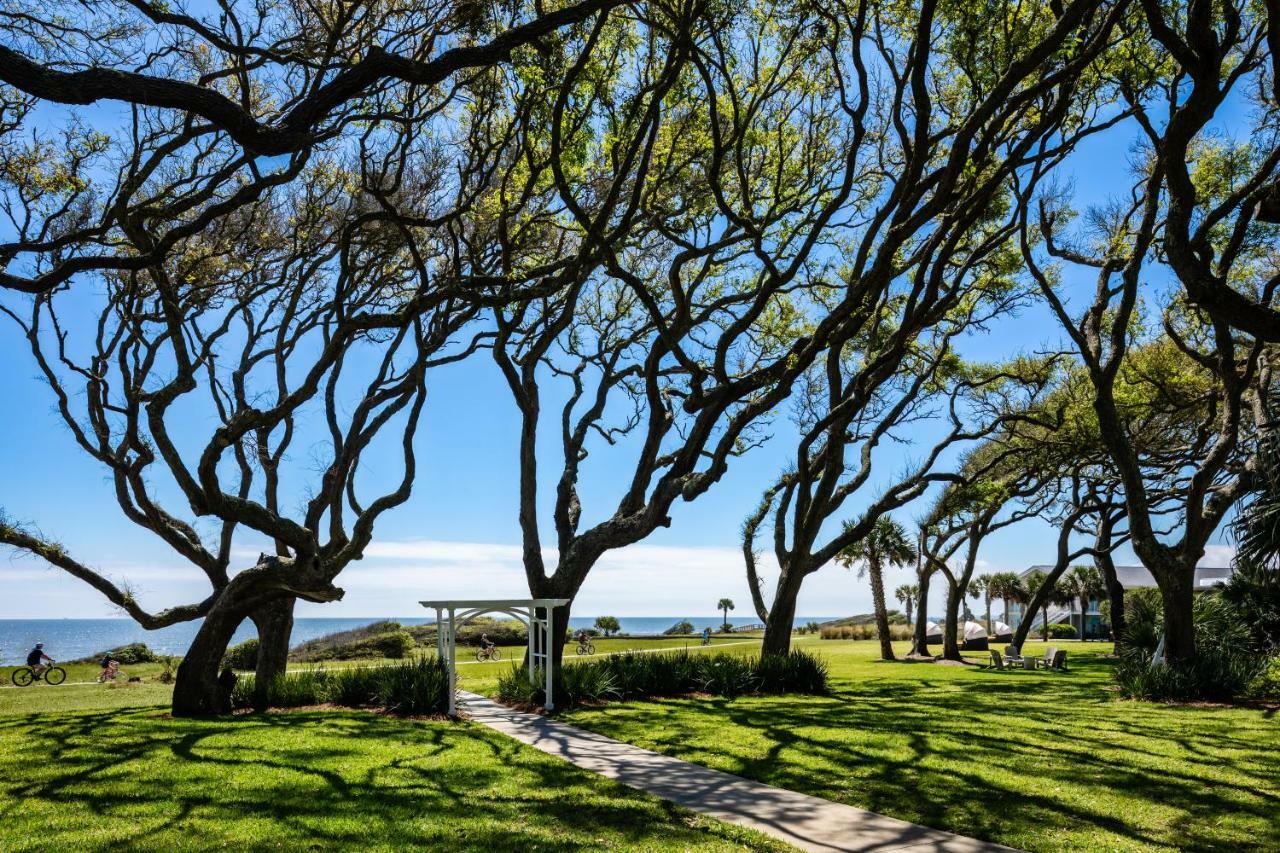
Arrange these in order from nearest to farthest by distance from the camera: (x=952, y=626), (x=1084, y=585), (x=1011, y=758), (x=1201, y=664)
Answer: (x=1011, y=758), (x=1201, y=664), (x=952, y=626), (x=1084, y=585)

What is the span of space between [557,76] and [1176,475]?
77.0ft

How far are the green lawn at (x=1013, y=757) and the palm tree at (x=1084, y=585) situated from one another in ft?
139

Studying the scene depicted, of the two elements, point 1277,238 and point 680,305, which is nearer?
point 680,305

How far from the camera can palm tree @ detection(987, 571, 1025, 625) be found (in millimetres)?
59969

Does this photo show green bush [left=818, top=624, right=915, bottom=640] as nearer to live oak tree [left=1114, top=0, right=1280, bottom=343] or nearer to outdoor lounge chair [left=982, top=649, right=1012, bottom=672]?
outdoor lounge chair [left=982, top=649, right=1012, bottom=672]

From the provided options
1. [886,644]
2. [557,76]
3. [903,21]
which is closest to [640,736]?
[557,76]

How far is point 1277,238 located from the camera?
58.7 ft

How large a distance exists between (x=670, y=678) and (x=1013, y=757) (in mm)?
8119

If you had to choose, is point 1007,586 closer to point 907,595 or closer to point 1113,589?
point 907,595

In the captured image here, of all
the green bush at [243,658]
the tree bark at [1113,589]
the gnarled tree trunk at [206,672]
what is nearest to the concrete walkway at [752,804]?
the gnarled tree trunk at [206,672]

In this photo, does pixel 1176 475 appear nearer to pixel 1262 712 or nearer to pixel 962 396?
pixel 962 396

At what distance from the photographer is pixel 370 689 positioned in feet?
49.7

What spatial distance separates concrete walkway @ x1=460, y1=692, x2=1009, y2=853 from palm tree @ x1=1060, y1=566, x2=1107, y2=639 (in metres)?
51.5

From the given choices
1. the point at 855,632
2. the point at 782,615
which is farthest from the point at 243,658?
the point at 855,632
